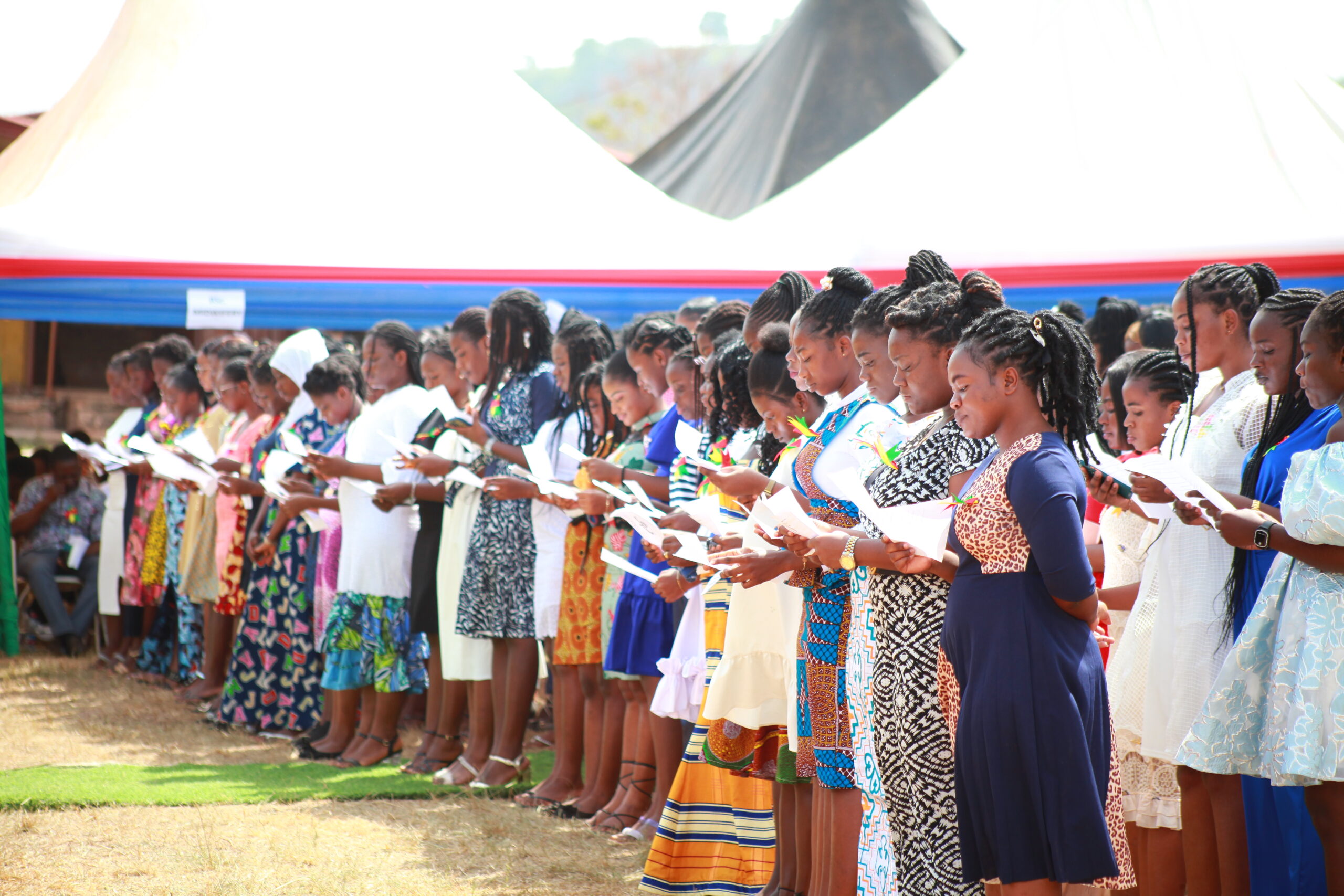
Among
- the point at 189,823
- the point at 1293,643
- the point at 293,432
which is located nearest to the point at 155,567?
the point at 293,432

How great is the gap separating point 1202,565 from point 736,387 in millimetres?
1587

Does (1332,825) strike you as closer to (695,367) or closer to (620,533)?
(695,367)

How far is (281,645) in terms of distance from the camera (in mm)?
7184

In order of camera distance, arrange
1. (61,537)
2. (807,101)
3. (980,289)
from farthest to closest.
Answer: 1. (807,101)
2. (61,537)
3. (980,289)

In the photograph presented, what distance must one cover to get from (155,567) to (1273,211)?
7297mm

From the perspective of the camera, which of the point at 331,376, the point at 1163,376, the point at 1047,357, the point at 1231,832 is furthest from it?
the point at 331,376

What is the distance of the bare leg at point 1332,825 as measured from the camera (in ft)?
10.4

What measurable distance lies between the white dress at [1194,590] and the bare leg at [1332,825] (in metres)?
0.40

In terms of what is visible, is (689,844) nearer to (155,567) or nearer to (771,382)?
(771,382)

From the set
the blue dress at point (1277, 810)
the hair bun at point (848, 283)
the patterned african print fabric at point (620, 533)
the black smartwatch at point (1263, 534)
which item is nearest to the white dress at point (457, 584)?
the patterned african print fabric at point (620, 533)

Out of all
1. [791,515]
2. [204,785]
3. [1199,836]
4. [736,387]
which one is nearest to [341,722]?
[204,785]

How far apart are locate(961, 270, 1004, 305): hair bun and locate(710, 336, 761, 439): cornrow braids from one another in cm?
121

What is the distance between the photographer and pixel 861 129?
42.2 ft

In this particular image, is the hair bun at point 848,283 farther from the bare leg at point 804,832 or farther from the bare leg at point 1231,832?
the bare leg at point 1231,832
